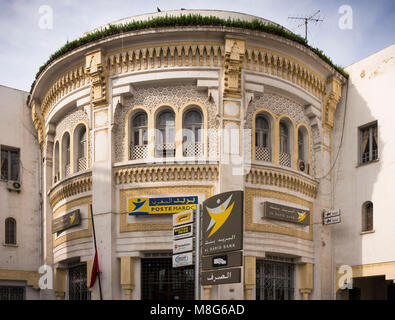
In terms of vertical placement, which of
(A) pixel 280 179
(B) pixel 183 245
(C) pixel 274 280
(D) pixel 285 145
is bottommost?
(C) pixel 274 280

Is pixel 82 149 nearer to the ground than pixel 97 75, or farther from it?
nearer to the ground

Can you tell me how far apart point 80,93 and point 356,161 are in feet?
38.9

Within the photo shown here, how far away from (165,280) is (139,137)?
5.63 metres

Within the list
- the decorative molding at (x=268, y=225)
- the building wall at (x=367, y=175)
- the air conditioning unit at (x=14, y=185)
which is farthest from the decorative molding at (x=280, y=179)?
the air conditioning unit at (x=14, y=185)

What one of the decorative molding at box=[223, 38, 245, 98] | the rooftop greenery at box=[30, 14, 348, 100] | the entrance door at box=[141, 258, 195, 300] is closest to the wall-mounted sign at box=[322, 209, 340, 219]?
the decorative molding at box=[223, 38, 245, 98]

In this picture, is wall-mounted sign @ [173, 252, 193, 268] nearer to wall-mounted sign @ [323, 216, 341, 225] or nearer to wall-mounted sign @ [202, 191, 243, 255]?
wall-mounted sign @ [202, 191, 243, 255]

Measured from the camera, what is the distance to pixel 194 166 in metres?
23.5

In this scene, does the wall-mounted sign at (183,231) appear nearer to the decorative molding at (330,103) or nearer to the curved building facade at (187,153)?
the curved building facade at (187,153)

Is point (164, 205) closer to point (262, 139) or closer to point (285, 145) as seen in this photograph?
point (262, 139)

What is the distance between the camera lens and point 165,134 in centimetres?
2445

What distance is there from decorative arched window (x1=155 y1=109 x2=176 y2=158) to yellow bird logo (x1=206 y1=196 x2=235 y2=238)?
27.9 feet

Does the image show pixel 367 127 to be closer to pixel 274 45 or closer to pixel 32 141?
pixel 274 45

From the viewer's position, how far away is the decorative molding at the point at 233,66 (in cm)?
2398

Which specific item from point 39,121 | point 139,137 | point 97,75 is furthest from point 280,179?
point 39,121
